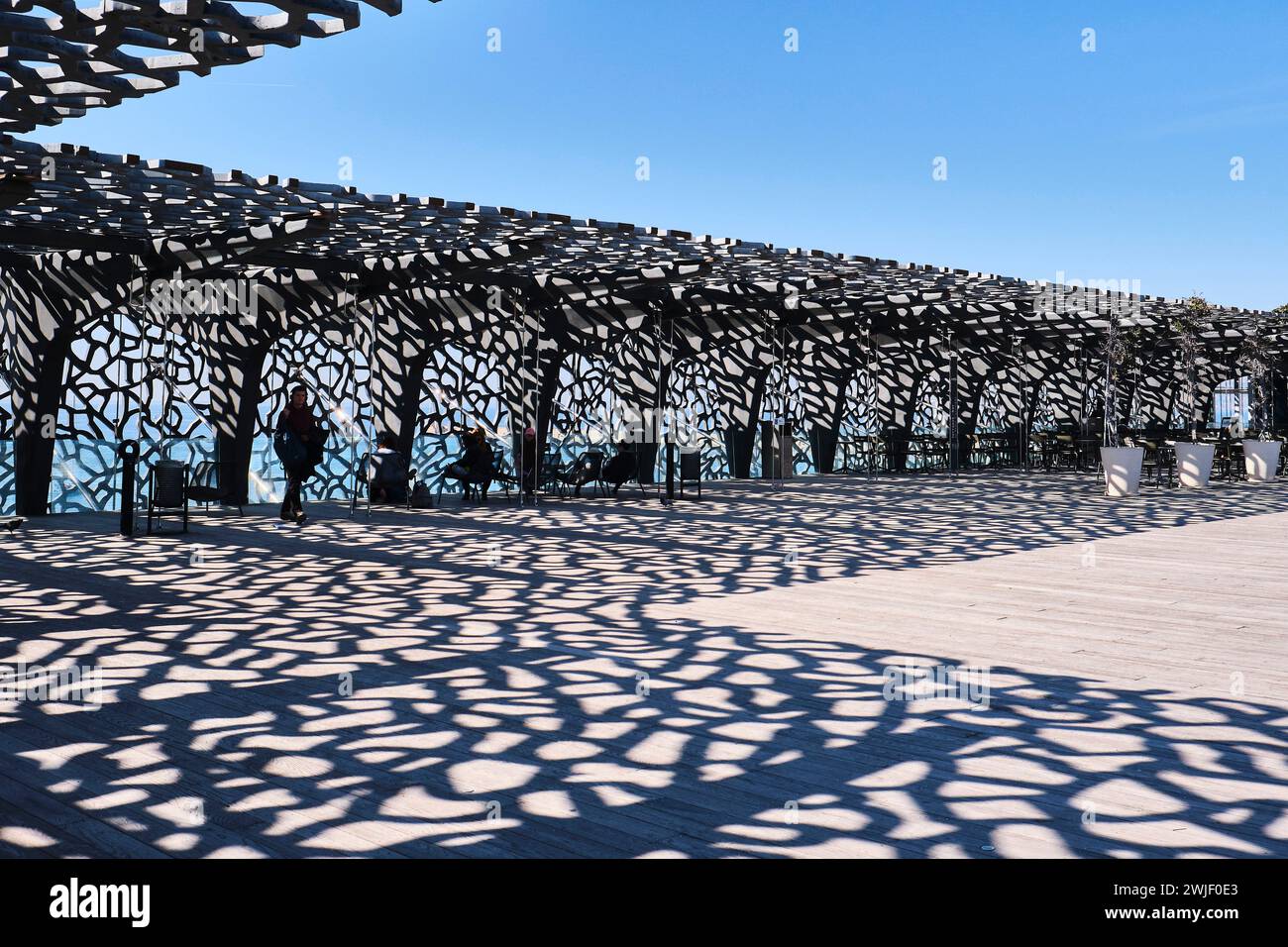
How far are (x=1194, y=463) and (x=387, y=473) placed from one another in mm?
12518

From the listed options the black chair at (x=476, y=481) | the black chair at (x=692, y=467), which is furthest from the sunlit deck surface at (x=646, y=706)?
the black chair at (x=692, y=467)

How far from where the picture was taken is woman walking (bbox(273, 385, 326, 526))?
11852 mm

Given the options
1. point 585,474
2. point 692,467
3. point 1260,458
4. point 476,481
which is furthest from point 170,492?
point 1260,458

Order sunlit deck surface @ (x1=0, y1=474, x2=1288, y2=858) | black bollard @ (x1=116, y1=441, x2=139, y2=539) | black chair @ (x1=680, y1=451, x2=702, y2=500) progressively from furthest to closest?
black chair @ (x1=680, y1=451, x2=702, y2=500), black bollard @ (x1=116, y1=441, x2=139, y2=539), sunlit deck surface @ (x1=0, y1=474, x2=1288, y2=858)

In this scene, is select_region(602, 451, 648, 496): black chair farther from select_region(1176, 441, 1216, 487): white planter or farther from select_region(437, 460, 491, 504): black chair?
select_region(1176, 441, 1216, 487): white planter

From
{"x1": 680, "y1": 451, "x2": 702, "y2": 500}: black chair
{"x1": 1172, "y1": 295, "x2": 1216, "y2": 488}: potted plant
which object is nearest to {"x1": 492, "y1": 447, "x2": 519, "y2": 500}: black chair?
{"x1": 680, "y1": 451, "x2": 702, "y2": 500}: black chair

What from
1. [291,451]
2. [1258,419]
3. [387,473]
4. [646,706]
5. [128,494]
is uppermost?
[1258,419]

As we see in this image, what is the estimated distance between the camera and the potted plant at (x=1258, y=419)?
64.1 feet

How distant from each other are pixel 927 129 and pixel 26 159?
12.6 metres

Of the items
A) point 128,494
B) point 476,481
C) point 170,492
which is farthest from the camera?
point 476,481

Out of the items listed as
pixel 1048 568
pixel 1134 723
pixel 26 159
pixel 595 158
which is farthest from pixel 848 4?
pixel 1134 723

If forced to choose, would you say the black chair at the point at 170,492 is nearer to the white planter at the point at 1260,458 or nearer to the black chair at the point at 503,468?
the black chair at the point at 503,468

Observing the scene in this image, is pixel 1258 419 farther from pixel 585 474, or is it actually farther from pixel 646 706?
pixel 646 706

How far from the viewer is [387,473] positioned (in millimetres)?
14352
